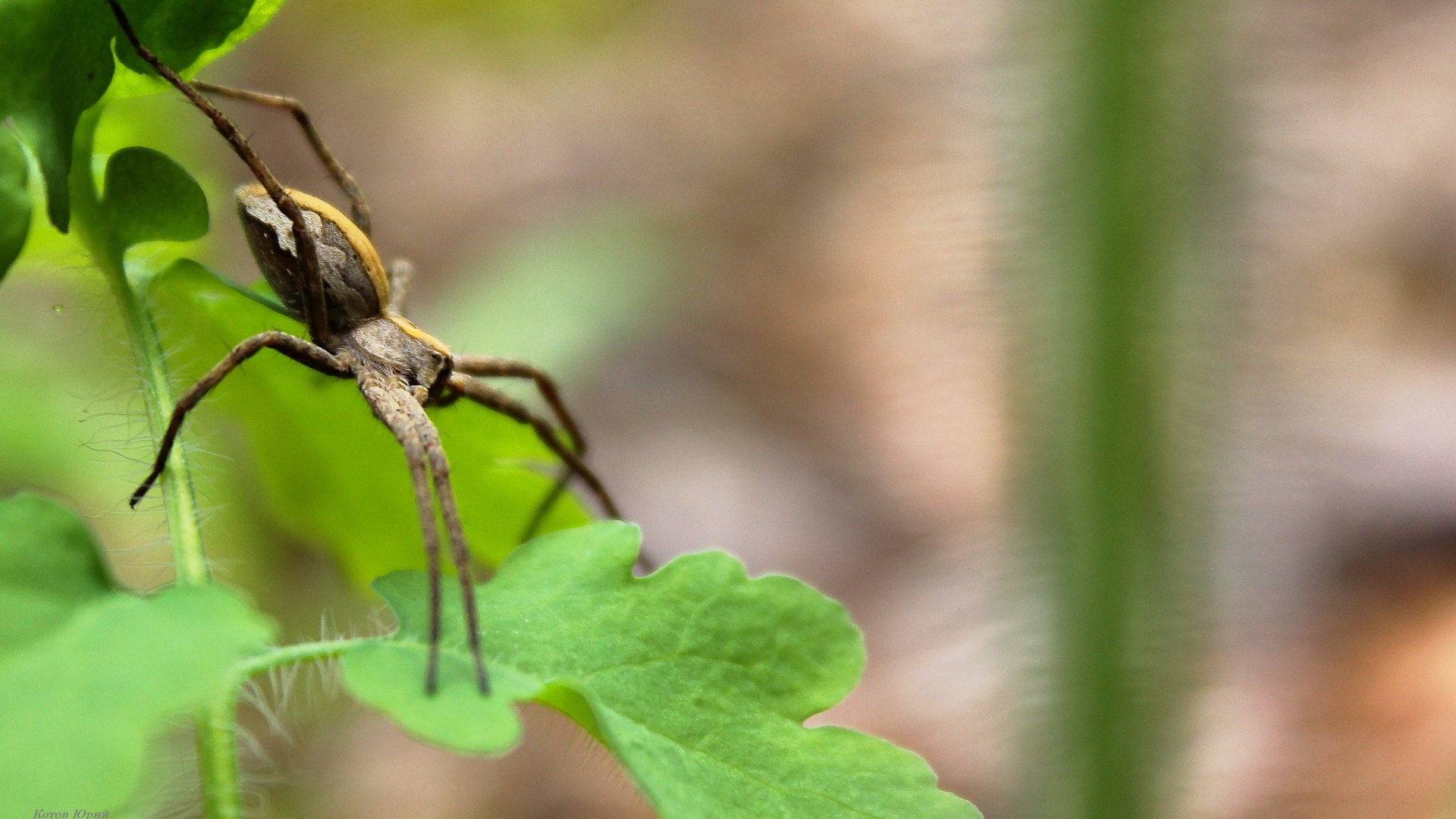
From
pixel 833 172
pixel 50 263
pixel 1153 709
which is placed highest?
pixel 833 172

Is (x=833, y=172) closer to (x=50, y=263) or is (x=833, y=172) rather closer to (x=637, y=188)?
(x=637, y=188)

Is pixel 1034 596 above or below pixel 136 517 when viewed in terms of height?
above

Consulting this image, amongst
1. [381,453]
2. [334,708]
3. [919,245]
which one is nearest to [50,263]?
[381,453]

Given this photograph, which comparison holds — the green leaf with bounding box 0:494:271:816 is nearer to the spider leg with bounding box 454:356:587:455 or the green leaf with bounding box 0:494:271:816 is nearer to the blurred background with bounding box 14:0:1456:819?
the blurred background with bounding box 14:0:1456:819

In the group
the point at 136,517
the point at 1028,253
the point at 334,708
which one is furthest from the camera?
the point at 334,708

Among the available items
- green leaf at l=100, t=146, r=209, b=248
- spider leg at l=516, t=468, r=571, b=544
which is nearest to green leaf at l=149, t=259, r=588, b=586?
spider leg at l=516, t=468, r=571, b=544

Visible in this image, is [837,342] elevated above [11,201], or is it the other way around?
[837,342]

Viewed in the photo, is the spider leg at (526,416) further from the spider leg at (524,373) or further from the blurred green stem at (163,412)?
the blurred green stem at (163,412)

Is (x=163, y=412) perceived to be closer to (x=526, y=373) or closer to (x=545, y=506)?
(x=545, y=506)

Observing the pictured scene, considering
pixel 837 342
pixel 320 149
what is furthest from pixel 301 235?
pixel 837 342
